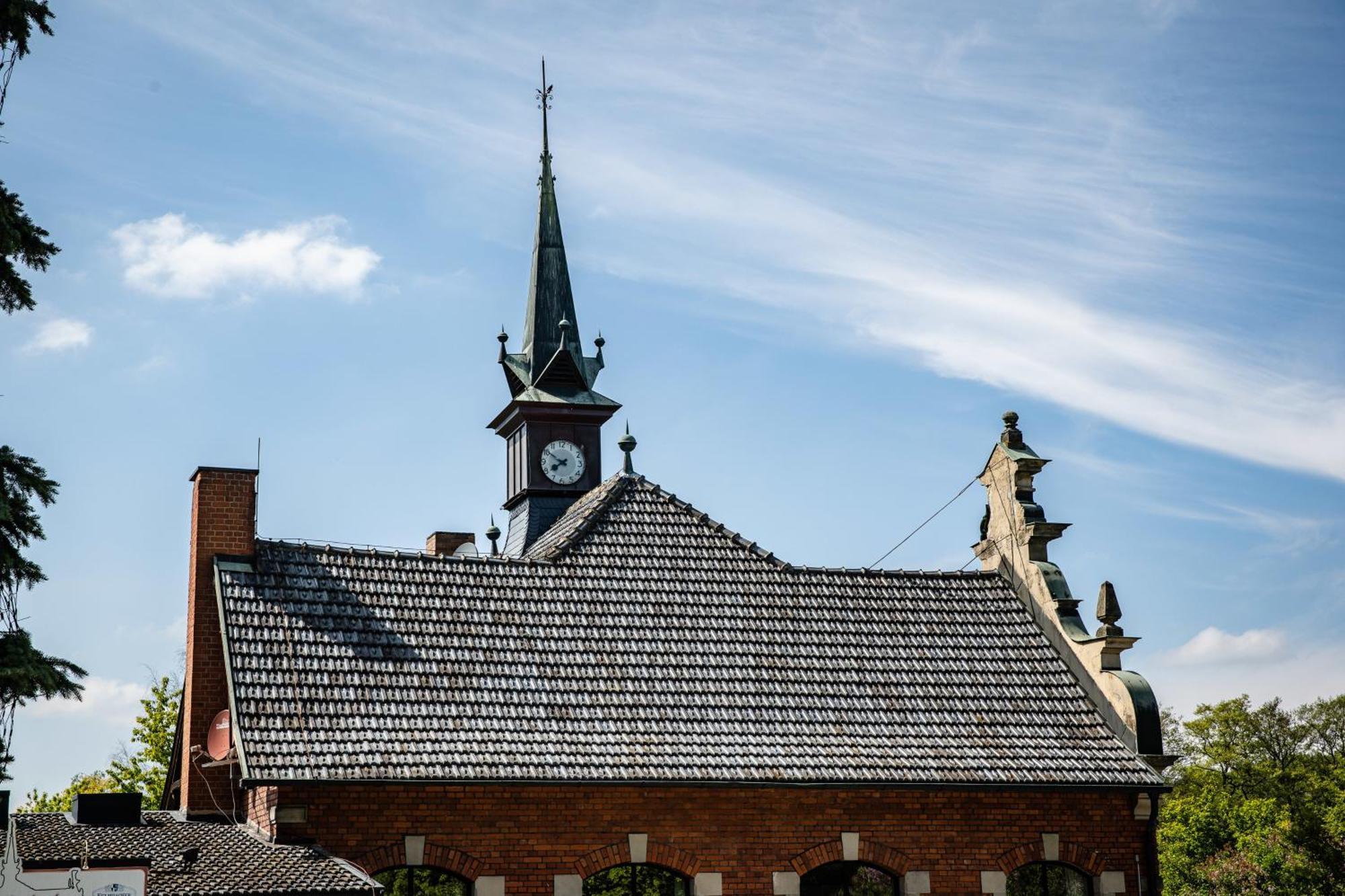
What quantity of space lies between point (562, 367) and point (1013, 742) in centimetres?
1982

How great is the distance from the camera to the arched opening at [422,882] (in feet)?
61.8

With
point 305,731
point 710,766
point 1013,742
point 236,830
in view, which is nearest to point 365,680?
point 305,731

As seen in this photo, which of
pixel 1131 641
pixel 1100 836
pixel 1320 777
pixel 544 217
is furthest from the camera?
pixel 1320 777

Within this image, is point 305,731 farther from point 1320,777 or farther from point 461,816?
point 1320,777

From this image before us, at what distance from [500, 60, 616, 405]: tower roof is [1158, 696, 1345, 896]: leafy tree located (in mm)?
17882

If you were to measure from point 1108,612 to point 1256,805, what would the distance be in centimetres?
3608

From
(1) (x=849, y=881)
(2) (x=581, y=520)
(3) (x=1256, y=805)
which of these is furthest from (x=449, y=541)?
(3) (x=1256, y=805)

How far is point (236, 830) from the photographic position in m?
19.2

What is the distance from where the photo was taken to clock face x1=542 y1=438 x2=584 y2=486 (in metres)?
37.4

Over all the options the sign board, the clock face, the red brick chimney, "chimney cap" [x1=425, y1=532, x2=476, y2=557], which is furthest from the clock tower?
the sign board

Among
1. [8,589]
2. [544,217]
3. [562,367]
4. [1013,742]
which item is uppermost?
[544,217]

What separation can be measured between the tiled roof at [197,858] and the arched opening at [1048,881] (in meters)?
9.60

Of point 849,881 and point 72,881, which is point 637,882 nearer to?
point 849,881

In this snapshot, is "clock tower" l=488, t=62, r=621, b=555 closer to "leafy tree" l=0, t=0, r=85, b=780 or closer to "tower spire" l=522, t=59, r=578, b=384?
"tower spire" l=522, t=59, r=578, b=384
